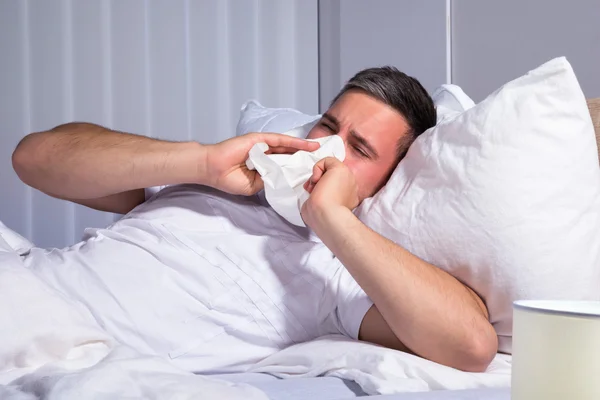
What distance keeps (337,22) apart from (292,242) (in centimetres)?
205

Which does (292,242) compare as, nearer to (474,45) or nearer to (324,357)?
(324,357)

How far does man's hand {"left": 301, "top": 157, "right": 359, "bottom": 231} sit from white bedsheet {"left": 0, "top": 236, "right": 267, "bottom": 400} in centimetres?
40

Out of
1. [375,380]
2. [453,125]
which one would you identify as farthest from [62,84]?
[375,380]

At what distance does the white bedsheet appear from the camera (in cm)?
81

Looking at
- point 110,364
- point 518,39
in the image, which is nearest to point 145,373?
point 110,364

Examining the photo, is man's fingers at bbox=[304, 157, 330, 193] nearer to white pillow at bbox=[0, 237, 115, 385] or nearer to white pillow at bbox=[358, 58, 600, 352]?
white pillow at bbox=[358, 58, 600, 352]

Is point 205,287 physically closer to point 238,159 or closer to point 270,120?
point 238,159

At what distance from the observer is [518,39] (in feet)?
7.47

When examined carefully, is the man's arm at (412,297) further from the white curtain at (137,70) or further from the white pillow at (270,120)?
the white curtain at (137,70)

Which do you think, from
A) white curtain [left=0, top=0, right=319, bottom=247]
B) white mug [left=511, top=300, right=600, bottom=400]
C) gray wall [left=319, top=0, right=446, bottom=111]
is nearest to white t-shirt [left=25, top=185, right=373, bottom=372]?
white mug [left=511, top=300, right=600, bottom=400]

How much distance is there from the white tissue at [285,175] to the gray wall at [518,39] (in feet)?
3.30

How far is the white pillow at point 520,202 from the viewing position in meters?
1.20

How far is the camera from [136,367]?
33.9 inches

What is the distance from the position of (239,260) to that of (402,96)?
1.72 ft
